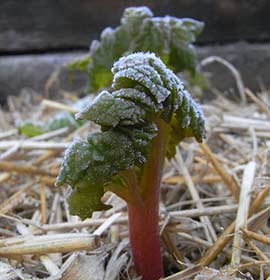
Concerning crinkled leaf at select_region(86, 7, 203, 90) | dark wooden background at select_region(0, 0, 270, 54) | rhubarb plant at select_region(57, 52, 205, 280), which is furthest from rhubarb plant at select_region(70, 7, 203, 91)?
dark wooden background at select_region(0, 0, 270, 54)

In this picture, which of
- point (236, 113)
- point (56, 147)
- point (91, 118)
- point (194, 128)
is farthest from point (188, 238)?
point (236, 113)

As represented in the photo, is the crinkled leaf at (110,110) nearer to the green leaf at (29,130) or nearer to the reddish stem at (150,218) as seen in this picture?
the reddish stem at (150,218)

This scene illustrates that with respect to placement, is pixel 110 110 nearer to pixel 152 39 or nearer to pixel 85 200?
pixel 85 200

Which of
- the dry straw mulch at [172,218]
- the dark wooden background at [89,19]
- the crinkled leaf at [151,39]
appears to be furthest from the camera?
the dark wooden background at [89,19]

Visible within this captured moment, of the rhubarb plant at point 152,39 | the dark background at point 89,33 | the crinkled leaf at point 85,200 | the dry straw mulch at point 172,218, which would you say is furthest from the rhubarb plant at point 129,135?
the dark background at point 89,33

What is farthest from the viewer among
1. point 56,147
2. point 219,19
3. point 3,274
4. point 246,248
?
point 219,19

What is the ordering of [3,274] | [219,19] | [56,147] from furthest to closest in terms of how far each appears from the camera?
[219,19]
[56,147]
[3,274]

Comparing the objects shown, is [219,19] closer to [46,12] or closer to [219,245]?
[46,12]

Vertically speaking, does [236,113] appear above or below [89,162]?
below

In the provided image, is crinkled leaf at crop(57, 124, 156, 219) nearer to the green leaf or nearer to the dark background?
the green leaf
